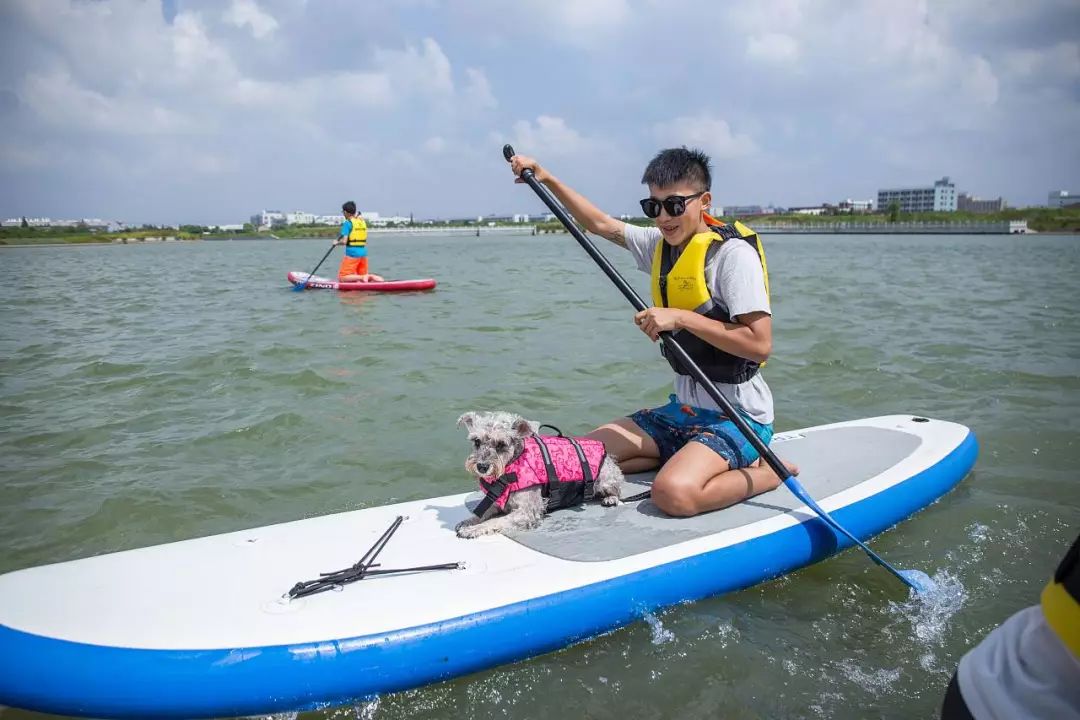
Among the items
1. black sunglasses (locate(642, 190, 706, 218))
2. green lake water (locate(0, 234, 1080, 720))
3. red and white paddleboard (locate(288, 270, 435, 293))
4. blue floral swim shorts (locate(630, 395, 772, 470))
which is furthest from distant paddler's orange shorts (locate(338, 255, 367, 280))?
black sunglasses (locate(642, 190, 706, 218))

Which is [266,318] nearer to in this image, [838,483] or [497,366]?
[497,366]

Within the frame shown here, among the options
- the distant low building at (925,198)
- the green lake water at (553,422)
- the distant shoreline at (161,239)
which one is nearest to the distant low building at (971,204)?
the distant low building at (925,198)

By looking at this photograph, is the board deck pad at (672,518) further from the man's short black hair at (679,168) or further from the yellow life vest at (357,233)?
the yellow life vest at (357,233)

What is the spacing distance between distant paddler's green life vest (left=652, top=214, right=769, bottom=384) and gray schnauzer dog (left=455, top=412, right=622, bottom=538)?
2.51ft

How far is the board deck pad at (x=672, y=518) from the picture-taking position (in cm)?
347

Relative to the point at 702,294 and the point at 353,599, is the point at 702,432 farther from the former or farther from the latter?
the point at 353,599

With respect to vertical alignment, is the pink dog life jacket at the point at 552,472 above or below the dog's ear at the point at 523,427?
below

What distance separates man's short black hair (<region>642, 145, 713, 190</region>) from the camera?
360 cm

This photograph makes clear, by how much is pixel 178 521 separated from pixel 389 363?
4.99 meters

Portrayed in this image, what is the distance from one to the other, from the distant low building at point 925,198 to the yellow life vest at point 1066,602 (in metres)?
170

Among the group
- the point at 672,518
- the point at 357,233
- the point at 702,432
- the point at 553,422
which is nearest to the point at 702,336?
the point at 702,432

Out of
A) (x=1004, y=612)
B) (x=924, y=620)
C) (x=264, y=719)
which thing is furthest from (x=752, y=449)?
(x=264, y=719)

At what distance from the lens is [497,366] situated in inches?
381

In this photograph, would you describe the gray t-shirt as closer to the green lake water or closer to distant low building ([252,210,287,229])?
the green lake water
